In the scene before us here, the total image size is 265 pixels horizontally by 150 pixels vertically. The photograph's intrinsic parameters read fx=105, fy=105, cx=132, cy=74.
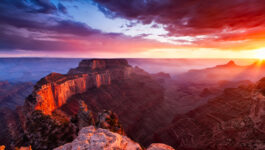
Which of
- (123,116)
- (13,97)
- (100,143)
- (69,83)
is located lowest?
(13,97)

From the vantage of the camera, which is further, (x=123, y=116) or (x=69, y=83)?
(x=123, y=116)

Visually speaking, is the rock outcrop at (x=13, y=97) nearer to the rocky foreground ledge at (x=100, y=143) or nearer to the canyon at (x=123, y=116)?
the canyon at (x=123, y=116)

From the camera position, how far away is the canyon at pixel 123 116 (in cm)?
1555

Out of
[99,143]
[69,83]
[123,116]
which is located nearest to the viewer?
[99,143]

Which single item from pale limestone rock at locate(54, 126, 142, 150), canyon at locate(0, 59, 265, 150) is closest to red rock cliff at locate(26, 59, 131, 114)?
canyon at locate(0, 59, 265, 150)

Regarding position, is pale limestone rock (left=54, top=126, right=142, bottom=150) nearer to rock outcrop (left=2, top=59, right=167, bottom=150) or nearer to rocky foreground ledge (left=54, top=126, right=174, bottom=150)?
rocky foreground ledge (left=54, top=126, right=174, bottom=150)

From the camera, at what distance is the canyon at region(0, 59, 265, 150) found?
15.6 m

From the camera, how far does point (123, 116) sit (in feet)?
129

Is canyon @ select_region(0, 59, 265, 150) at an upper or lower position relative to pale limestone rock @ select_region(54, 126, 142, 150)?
lower

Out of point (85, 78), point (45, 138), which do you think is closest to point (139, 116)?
point (85, 78)

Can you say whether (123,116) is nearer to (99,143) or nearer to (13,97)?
(99,143)

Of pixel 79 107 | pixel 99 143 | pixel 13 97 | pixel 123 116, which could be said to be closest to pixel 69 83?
pixel 79 107

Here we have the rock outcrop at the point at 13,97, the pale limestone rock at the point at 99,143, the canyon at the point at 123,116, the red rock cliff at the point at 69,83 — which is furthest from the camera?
the rock outcrop at the point at 13,97

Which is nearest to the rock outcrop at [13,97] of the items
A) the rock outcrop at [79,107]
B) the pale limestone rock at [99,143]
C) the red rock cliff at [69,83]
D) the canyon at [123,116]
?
the canyon at [123,116]
